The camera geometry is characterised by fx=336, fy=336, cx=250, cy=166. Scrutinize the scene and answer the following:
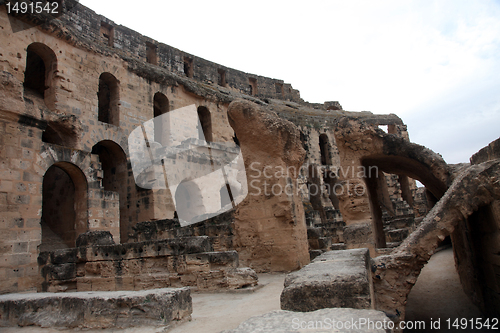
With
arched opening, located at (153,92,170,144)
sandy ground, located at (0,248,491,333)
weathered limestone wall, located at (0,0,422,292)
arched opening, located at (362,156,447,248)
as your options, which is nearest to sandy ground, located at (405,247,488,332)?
sandy ground, located at (0,248,491,333)

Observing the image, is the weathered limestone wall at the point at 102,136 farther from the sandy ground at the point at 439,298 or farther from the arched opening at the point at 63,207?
the sandy ground at the point at 439,298

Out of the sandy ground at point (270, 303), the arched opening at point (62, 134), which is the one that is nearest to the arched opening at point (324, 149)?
the sandy ground at point (270, 303)

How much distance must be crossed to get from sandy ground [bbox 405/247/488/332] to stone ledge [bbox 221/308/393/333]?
11.9ft

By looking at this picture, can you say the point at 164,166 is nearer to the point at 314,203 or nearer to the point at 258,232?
the point at 258,232

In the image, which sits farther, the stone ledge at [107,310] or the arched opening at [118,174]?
Result: the arched opening at [118,174]

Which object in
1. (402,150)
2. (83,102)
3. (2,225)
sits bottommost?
(2,225)

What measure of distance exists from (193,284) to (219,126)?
47.0ft

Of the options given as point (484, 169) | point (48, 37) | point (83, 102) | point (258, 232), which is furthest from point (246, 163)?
point (48, 37)

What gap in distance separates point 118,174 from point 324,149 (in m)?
16.0

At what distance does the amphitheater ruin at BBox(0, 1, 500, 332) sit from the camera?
136 inches

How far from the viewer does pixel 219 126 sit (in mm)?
18781

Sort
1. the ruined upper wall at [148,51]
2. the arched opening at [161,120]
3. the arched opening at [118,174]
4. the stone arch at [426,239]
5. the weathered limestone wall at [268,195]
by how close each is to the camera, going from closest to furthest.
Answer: the stone arch at [426,239] < the weathered limestone wall at [268,195] < the arched opening at [118,174] < the ruined upper wall at [148,51] < the arched opening at [161,120]

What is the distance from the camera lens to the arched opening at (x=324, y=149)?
24.5 metres

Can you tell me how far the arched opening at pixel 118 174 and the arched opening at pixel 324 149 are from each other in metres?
15.5
